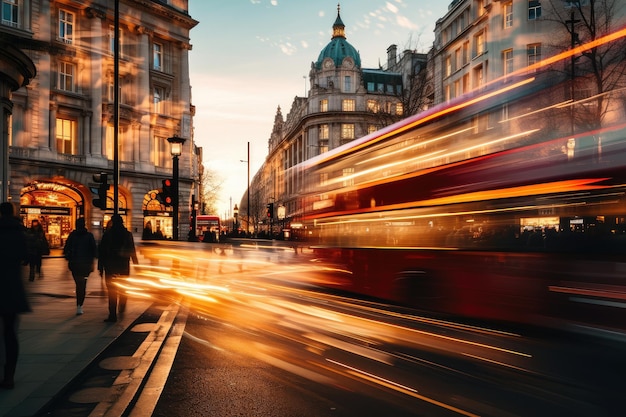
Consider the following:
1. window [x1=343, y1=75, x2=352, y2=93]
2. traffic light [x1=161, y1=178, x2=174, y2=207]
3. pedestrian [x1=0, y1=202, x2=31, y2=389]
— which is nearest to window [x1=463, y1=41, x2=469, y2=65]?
traffic light [x1=161, y1=178, x2=174, y2=207]

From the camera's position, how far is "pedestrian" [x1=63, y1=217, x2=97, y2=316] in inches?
390

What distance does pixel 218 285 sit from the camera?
16.6m

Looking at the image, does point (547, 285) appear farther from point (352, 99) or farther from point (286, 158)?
point (286, 158)

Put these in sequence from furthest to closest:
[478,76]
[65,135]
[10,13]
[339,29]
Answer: [339,29]
[478,76]
[65,135]
[10,13]

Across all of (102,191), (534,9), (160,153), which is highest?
(534,9)

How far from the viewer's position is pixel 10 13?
3425 cm

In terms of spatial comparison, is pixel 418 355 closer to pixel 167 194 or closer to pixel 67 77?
pixel 167 194

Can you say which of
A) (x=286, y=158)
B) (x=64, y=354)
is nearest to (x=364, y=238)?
(x=64, y=354)

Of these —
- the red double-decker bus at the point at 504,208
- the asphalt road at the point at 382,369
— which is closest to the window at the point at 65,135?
the red double-decker bus at the point at 504,208

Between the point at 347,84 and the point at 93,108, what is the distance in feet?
162

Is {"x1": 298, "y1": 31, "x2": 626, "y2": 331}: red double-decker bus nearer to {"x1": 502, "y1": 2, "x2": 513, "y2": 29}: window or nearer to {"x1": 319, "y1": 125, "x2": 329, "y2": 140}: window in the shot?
{"x1": 502, "y1": 2, "x2": 513, "y2": 29}: window

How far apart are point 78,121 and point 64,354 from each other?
3521 cm

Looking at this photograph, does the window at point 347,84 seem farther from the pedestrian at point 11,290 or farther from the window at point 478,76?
the pedestrian at point 11,290

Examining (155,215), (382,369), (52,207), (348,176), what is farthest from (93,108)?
(382,369)
